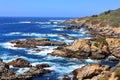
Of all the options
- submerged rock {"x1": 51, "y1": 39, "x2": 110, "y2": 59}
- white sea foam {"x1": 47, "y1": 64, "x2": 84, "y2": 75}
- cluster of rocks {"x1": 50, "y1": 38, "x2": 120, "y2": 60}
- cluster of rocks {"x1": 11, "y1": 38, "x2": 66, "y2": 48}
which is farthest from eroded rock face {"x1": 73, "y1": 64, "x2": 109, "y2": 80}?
cluster of rocks {"x1": 11, "y1": 38, "x2": 66, "y2": 48}

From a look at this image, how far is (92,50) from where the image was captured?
301ft

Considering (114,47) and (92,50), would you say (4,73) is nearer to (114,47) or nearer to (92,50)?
(92,50)

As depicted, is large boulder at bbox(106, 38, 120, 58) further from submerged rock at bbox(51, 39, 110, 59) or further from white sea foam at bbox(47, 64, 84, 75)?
white sea foam at bbox(47, 64, 84, 75)

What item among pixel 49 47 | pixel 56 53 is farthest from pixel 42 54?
pixel 49 47

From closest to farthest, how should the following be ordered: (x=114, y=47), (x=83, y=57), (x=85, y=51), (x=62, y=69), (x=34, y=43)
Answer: (x=62, y=69), (x=83, y=57), (x=85, y=51), (x=114, y=47), (x=34, y=43)

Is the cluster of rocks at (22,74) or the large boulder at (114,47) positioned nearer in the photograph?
the cluster of rocks at (22,74)

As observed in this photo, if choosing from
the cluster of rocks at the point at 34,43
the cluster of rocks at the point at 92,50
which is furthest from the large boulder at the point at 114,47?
the cluster of rocks at the point at 34,43

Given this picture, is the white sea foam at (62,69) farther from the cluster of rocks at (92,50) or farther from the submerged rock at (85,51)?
the cluster of rocks at (92,50)

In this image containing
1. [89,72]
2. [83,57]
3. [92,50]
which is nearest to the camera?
[89,72]

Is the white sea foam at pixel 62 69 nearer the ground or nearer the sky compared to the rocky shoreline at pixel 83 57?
nearer the ground

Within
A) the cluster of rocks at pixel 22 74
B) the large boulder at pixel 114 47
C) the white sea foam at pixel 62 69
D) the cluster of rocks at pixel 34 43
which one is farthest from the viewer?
the cluster of rocks at pixel 34 43

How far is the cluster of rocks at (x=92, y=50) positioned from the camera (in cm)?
9075

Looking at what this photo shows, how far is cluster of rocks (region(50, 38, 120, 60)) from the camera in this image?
90.8m

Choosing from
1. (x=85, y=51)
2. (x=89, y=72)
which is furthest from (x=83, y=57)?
(x=89, y=72)
